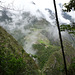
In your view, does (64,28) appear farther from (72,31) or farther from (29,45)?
(29,45)

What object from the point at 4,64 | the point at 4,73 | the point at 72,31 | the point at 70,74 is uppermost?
the point at 72,31

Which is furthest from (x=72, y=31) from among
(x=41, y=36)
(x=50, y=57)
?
(x=41, y=36)

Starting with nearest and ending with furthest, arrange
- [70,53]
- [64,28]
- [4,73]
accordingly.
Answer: [4,73] < [64,28] < [70,53]

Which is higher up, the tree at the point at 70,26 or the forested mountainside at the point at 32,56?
the tree at the point at 70,26

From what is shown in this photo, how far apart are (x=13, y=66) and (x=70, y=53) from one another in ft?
472

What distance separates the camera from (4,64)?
3.84 metres

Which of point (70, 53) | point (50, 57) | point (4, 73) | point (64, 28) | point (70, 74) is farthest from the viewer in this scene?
point (70, 53)

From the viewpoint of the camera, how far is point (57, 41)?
632 feet

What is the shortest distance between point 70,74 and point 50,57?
362 ft

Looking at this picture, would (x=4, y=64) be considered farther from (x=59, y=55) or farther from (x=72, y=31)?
(x=59, y=55)

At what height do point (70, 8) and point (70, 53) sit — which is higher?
point (70, 8)

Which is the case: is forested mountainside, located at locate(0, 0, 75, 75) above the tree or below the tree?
below

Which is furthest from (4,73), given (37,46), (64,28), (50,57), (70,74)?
(37,46)

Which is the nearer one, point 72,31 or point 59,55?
point 72,31
